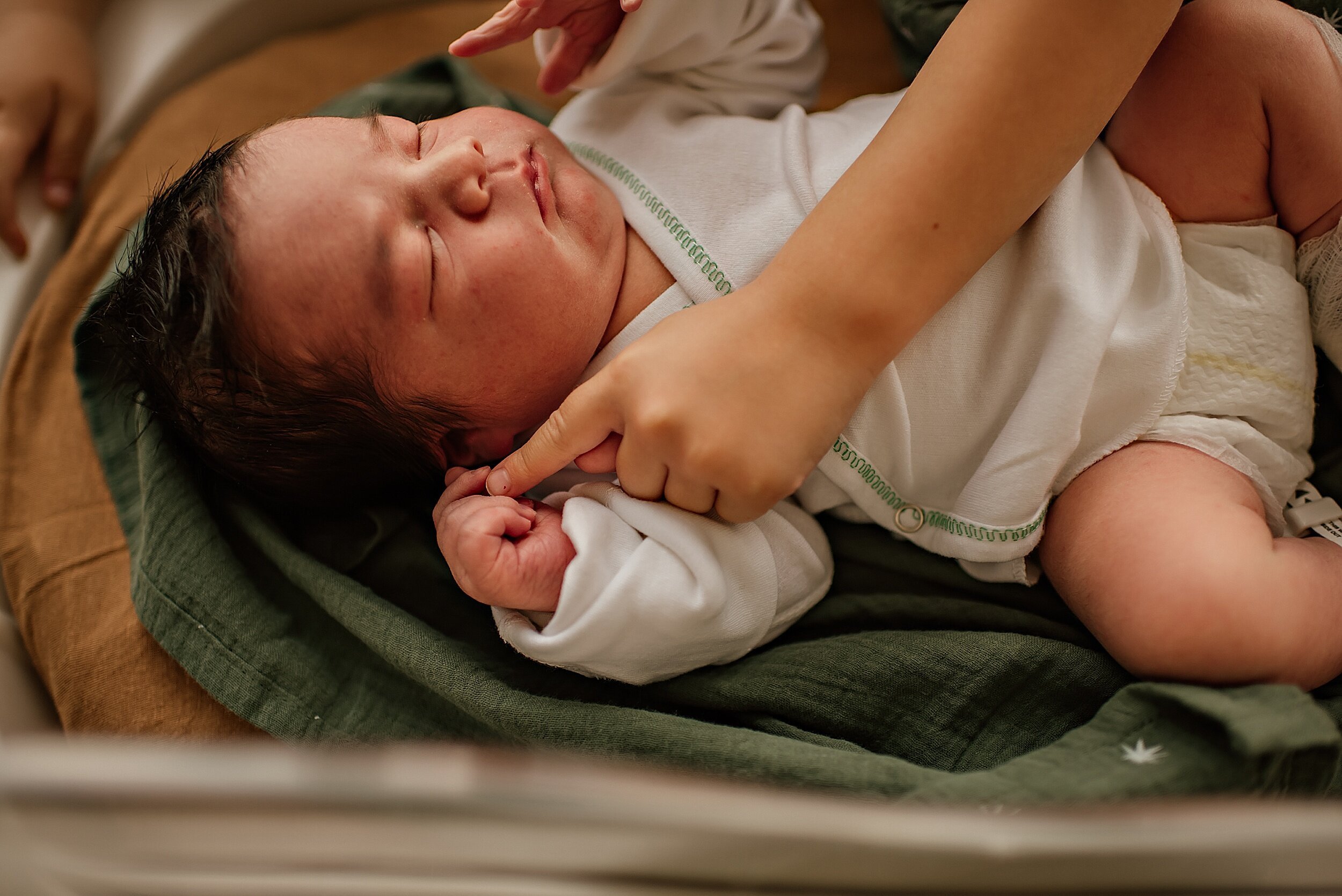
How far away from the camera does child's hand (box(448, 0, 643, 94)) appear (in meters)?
0.91

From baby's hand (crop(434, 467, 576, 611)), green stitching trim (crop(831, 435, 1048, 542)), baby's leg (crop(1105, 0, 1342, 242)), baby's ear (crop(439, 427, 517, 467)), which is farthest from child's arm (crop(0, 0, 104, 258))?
baby's leg (crop(1105, 0, 1342, 242))

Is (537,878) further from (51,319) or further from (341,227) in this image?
(51,319)

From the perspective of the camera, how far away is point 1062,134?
27.4 inches

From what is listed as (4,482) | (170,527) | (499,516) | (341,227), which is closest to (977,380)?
(499,516)

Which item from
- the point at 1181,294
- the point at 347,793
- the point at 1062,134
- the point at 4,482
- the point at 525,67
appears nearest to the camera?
the point at 347,793

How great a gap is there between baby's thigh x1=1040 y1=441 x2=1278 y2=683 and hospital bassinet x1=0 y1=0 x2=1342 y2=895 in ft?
0.79

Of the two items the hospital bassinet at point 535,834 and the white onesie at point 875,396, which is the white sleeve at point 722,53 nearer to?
the white onesie at point 875,396

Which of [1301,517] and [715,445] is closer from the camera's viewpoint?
[715,445]

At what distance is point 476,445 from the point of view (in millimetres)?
911

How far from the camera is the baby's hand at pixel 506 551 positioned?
756 millimetres

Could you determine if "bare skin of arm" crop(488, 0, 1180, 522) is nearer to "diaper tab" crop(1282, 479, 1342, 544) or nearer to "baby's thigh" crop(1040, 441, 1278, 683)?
"baby's thigh" crop(1040, 441, 1278, 683)

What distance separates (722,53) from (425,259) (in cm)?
47

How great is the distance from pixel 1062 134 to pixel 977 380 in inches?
9.1

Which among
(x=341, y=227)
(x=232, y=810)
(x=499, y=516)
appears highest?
(x=341, y=227)
